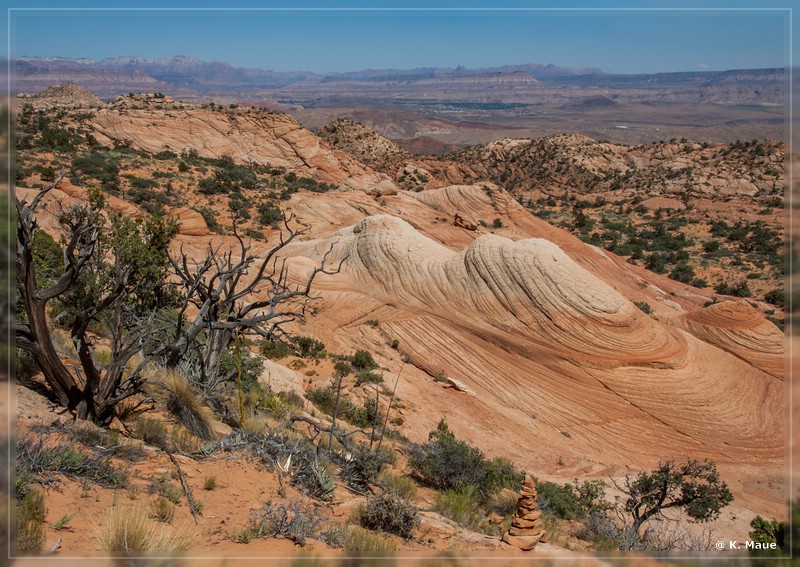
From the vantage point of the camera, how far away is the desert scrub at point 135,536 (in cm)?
273

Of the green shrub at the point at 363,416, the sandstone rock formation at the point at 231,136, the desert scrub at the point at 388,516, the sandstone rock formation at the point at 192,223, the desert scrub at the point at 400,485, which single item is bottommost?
the green shrub at the point at 363,416

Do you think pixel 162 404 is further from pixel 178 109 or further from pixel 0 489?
pixel 178 109

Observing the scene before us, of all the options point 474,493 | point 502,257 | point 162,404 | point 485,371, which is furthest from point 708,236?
point 162,404

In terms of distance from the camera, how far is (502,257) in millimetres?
15883

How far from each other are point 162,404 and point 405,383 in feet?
25.9

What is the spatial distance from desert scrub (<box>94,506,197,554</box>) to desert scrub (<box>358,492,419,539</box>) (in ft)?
4.70

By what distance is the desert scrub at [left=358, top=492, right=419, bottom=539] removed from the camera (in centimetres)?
425

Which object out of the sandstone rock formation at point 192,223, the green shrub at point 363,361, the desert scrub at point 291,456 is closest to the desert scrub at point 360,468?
the desert scrub at point 291,456

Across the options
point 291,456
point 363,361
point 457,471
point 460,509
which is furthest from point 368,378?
point 291,456

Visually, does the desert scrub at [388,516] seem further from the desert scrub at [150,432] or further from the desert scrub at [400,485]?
the desert scrub at [150,432]

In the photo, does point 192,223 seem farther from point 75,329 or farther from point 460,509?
point 460,509

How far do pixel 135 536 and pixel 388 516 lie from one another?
2.05 m

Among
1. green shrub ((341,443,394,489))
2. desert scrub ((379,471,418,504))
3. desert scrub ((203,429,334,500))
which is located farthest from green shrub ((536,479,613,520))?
desert scrub ((203,429,334,500))

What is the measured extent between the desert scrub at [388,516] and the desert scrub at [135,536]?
1434 mm
